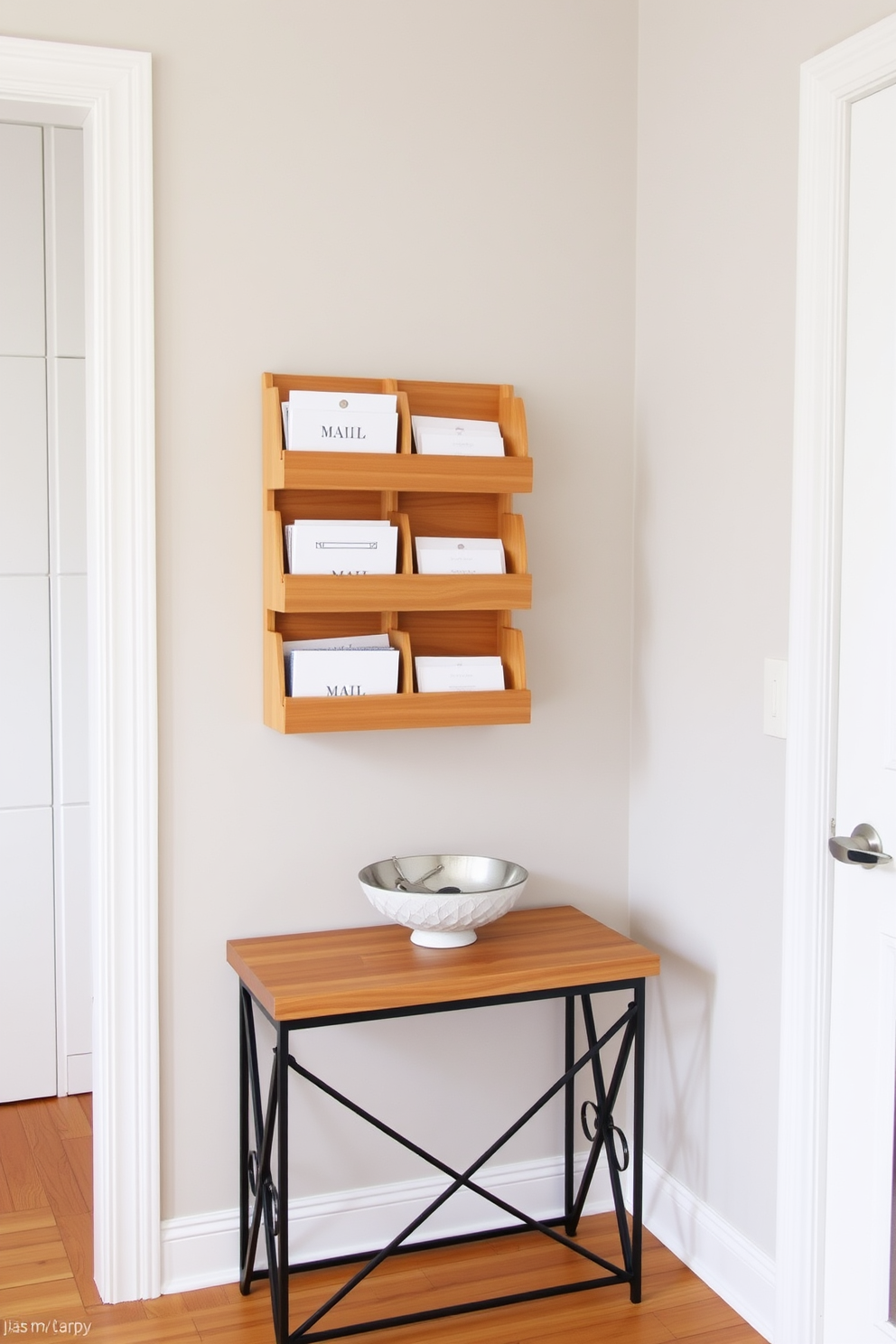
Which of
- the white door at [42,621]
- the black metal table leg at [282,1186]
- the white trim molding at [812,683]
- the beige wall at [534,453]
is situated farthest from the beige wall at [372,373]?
the white door at [42,621]

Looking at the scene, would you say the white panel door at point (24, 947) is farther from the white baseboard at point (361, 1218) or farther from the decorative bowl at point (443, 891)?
the decorative bowl at point (443, 891)

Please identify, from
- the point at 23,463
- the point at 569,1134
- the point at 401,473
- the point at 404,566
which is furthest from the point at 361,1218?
the point at 23,463

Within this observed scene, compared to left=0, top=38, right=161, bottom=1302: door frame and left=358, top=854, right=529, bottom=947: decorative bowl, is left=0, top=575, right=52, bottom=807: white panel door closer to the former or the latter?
left=0, top=38, right=161, bottom=1302: door frame

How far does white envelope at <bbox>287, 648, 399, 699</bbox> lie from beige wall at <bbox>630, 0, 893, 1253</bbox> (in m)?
0.61

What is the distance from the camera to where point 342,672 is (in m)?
2.32

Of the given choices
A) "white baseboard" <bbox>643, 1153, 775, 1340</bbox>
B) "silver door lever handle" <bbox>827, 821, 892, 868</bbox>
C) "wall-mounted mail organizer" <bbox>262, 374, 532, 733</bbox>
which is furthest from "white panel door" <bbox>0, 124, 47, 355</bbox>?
"white baseboard" <bbox>643, 1153, 775, 1340</bbox>

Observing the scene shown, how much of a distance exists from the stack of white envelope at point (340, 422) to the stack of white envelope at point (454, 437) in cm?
7

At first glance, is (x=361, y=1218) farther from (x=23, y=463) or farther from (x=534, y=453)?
(x=23, y=463)

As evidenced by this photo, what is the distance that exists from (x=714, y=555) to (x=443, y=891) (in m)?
0.83

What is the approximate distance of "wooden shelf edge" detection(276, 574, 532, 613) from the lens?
7.44ft

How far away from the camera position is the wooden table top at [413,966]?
212 centimetres

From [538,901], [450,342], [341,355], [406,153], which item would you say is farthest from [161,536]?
[538,901]

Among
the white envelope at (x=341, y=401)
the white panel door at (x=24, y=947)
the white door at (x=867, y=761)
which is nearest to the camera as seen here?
the white door at (x=867, y=761)

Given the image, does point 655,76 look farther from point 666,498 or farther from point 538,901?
point 538,901
